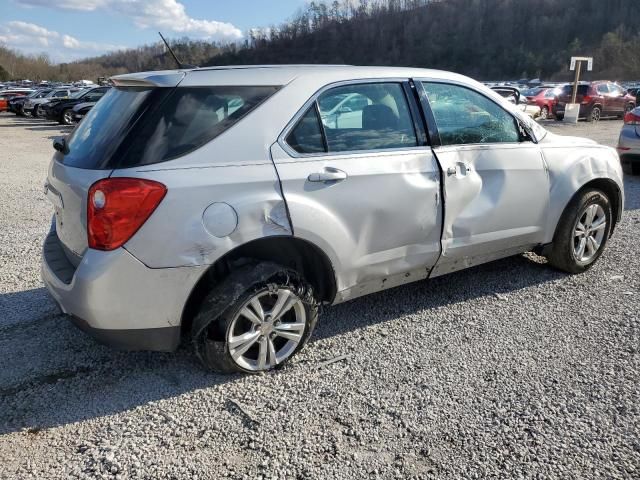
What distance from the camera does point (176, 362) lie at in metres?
3.32

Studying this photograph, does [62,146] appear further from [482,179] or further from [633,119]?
[633,119]

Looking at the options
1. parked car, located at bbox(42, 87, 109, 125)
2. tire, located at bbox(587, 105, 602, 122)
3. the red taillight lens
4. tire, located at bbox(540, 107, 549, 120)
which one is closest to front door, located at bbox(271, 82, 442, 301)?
the red taillight lens

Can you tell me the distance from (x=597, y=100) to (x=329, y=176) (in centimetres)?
2361

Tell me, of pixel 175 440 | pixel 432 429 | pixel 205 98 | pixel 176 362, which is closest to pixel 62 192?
pixel 205 98

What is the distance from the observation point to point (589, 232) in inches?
183

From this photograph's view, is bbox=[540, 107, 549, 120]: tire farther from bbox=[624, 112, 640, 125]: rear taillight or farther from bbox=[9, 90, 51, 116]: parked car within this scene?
bbox=[9, 90, 51, 116]: parked car

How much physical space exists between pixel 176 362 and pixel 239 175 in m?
1.26

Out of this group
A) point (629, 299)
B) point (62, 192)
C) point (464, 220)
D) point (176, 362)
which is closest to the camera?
point (62, 192)

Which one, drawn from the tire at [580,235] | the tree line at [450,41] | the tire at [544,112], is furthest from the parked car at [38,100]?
the tree line at [450,41]

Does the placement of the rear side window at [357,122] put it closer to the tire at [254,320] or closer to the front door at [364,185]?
the front door at [364,185]

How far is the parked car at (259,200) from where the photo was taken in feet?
8.83

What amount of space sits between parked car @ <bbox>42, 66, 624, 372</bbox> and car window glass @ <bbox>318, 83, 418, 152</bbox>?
1cm

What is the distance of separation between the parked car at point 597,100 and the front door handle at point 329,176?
75.0 feet

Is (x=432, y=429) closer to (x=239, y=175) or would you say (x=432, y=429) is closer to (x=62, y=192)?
(x=239, y=175)
